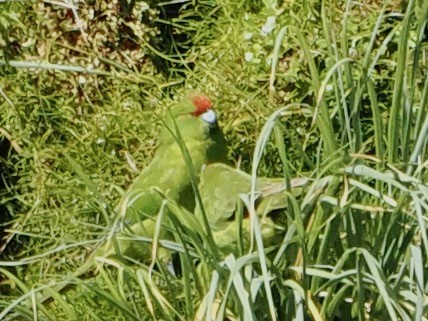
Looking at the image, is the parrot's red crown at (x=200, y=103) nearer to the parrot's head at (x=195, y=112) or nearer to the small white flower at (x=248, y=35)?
the parrot's head at (x=195, y=112)

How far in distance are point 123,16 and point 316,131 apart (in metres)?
0.69

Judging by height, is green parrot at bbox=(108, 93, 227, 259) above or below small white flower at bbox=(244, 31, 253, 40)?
below

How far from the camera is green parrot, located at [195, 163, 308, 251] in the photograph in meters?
2.21

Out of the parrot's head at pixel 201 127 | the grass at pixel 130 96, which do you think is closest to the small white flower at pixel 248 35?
the grass at pixel 130 96

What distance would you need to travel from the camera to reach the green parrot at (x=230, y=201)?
221cm

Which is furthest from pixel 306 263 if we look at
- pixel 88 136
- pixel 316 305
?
pixel 88 136

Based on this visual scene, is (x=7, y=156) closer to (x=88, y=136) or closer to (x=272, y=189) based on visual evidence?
(x=88, y=136)

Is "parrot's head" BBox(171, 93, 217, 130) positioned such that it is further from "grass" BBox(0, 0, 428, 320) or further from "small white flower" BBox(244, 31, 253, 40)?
"small white flower" BBox(244, 31, 253, 40)

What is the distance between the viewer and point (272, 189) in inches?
85.8

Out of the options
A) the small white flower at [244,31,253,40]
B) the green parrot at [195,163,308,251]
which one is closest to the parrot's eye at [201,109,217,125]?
the green parrot at [195,163,308,251]

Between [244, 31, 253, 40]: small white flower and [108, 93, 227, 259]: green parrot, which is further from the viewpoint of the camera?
[244, 31, 253, 40]: small white flower

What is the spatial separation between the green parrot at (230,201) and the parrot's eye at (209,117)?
0.67 ft

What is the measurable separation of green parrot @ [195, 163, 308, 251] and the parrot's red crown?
24 cm

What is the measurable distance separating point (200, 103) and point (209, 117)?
0.15 ft
